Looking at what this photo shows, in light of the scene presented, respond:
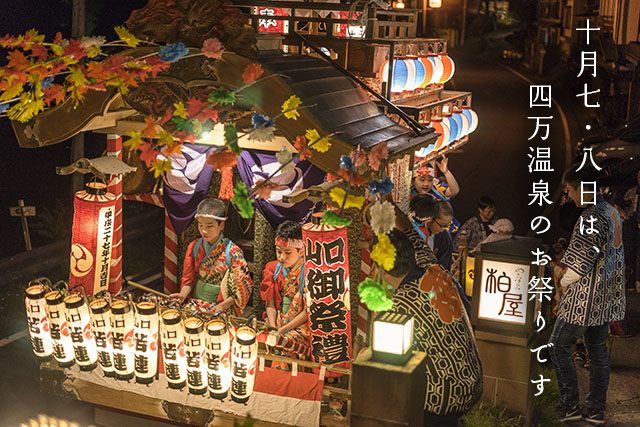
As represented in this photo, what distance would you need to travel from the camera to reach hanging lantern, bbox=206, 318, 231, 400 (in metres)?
7.45

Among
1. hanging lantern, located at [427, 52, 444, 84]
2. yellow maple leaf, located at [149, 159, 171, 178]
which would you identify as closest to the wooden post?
yellow maple leaf, located at [149, 159, 171, 178]

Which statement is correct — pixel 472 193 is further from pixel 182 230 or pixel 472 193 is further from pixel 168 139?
pixel 168 139

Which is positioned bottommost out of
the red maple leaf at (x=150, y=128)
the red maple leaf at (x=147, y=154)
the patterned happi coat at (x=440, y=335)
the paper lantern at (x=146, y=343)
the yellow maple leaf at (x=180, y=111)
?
the paper lantern at (x=146, y=343)

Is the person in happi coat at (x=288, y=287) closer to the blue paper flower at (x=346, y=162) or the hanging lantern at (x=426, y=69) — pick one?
A: the blue paper flower at (x=346, y=162)

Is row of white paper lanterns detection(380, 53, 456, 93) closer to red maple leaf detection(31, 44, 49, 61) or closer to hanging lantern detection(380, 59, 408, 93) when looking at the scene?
hanging lantern detection(380, 59, 408, 93)

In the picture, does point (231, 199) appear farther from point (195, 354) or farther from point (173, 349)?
point (173, 349)

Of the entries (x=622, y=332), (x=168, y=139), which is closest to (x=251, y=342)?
(x=168, y=139)

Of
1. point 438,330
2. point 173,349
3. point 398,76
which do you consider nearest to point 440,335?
point 438,330

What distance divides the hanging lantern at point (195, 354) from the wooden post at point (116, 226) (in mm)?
3059

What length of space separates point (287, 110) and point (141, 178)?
4.90 metres

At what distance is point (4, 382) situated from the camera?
10.3 meters

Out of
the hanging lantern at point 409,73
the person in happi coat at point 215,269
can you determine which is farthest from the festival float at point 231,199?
the hanging lantern at point 409,73

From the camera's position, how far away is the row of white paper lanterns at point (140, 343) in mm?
7496

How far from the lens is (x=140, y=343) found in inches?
313
